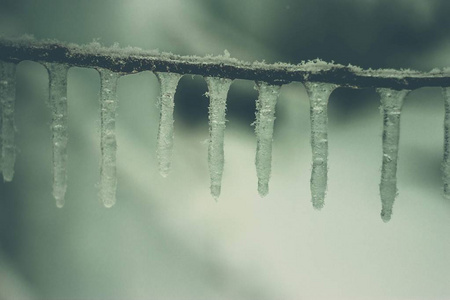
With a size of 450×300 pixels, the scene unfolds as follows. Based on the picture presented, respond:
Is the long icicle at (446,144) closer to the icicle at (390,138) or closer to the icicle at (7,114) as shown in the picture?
the icicle at (390,138)

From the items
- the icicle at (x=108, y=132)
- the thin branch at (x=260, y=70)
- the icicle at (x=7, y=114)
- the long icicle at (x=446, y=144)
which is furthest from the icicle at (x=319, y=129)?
the icicle at (x=7, y=114)

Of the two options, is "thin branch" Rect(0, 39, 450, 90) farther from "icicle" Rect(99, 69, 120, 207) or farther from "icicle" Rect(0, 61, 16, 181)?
"icicle" Rect(0, 61, 16, 181)

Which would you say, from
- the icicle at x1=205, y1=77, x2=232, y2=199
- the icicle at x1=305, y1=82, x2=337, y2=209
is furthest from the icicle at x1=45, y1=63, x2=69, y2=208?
the icicle at x1=305, y1=82, x2=337, y2=209

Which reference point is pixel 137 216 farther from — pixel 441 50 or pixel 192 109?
pixel 441 50

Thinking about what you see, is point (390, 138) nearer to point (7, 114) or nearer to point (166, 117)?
point (166, 117)

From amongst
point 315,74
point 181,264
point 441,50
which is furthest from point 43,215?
point 441,50

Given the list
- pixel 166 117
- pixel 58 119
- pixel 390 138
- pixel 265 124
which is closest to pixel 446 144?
pixel 390 138
